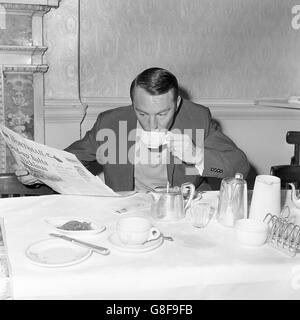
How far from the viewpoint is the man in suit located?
6.22 ft

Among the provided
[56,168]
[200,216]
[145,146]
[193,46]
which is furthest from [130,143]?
[193,46]

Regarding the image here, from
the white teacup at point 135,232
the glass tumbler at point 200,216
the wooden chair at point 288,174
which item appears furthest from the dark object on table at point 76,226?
the wooden chair at point 288,174

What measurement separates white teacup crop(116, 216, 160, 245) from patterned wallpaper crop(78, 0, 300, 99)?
1.76m

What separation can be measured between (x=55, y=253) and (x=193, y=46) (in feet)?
7.24

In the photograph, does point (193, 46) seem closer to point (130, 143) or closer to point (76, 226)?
point (130, 143)

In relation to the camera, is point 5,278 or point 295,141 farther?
point 295,141

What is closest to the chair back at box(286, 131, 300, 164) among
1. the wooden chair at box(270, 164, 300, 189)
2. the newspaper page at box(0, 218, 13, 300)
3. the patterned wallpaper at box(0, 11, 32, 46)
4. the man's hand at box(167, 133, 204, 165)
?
the wooden chair at box(270, 164, 300, 189)

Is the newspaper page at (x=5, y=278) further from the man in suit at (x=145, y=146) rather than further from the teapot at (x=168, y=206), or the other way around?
the man in suit at (x=145, y=146)

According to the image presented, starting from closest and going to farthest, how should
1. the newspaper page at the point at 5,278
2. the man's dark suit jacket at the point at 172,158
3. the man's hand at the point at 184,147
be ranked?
the newspaper page at the point at 5,278
the man's hand at the point at 184,147
the man's dark suit jacket at the point at 172,158

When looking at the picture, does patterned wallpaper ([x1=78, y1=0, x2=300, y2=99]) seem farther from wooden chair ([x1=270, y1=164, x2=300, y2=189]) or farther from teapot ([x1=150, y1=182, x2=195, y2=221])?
teapot ([x1=150, y1=182, x2=195, y2=221])

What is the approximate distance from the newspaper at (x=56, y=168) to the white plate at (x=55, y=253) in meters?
0.30

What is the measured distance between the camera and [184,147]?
1721 mm

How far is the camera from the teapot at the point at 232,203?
1421 mm
